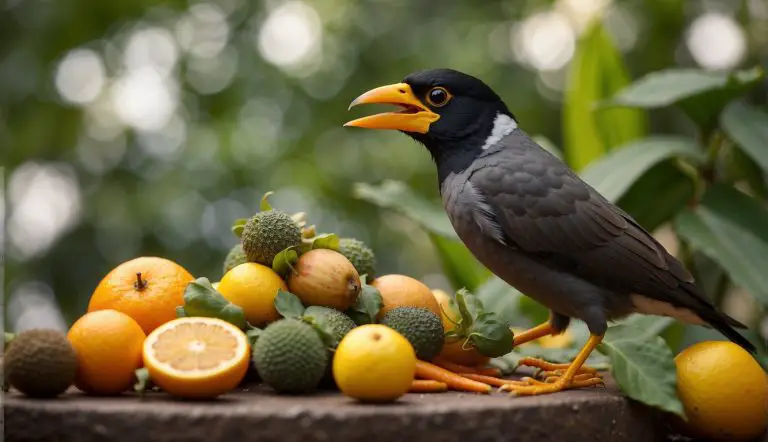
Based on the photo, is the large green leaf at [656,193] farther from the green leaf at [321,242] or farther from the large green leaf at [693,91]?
the green leaf at [321,242]

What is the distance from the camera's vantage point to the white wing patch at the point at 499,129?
273cm

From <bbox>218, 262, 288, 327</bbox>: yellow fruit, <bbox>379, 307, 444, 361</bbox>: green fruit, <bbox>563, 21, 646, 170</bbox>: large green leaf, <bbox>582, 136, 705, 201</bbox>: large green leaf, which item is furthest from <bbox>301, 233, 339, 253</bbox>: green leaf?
<bbox>563, 21, 646, 170</bbox>: large green leaf

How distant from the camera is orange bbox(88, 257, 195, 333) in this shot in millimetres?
2387

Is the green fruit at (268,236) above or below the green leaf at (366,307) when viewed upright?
above

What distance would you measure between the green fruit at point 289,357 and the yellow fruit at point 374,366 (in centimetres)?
9

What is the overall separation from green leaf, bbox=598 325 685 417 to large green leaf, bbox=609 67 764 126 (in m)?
1.50

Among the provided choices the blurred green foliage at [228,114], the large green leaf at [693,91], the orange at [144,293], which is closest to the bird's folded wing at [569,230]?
the orange at [144,293]

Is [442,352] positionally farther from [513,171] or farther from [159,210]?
[159,210]

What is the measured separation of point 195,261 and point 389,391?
14.2ft

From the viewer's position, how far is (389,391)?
1.98 metres

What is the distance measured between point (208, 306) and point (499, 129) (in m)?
1.08

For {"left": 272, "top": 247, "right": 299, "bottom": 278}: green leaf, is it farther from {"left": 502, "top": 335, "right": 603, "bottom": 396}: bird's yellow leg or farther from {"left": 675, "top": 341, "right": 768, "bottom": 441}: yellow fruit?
{"left": 675, "top": 341, "right": 768, "bottom": 441}: yellow fruit

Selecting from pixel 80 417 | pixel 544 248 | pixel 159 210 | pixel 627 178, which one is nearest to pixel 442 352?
pixel 544 248

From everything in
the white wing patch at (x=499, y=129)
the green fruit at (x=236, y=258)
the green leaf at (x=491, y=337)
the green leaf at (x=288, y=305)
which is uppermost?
the white wing patch at (x=499, y=129)
